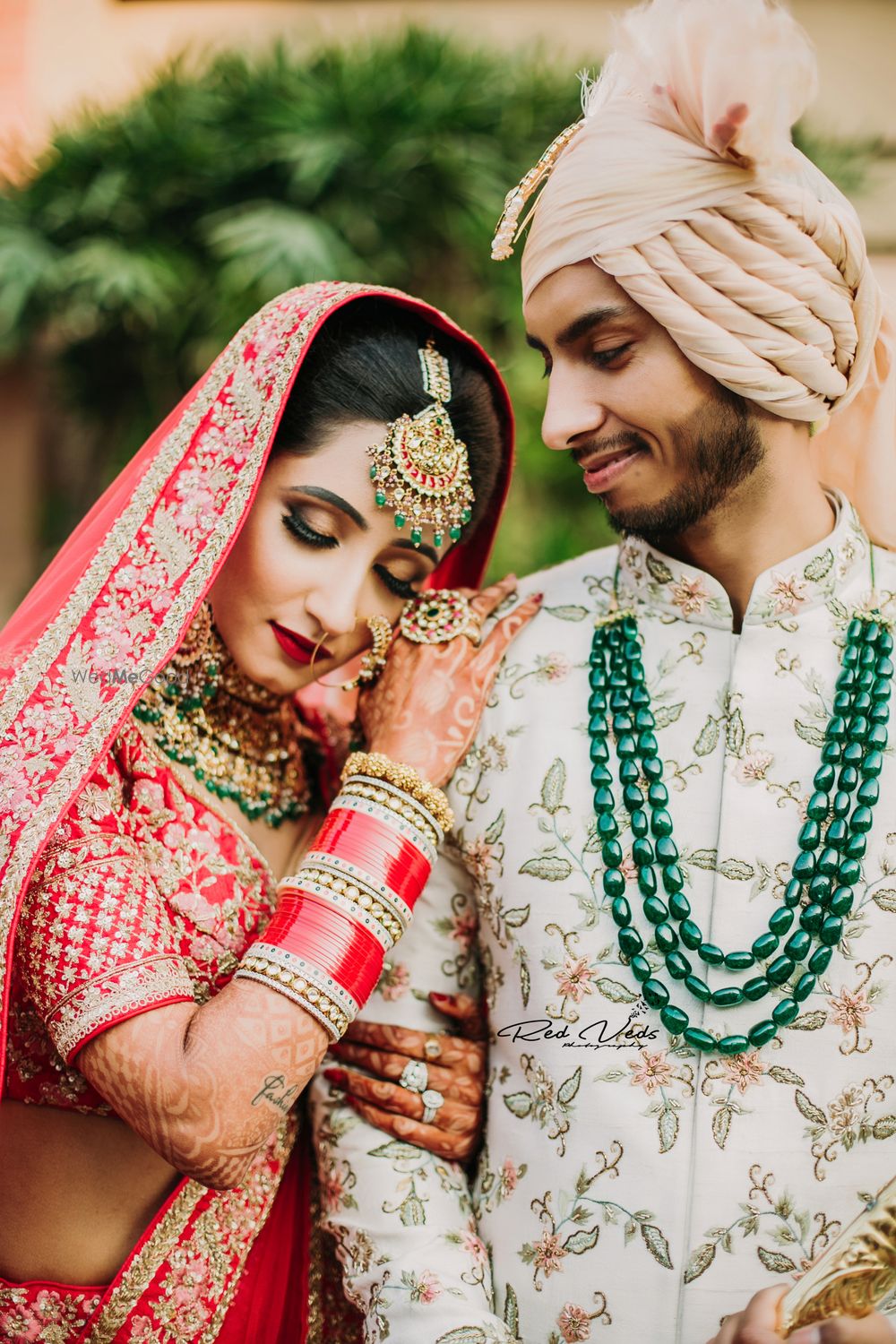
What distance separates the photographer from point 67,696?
148cm

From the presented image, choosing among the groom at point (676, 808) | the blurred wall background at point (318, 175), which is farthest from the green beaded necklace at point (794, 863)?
the blurred wall background at point (318, 175)

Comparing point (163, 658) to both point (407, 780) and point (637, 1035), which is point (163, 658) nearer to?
point (407, 780)

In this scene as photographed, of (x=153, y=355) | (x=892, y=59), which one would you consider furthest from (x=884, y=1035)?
(x=892, y=59)

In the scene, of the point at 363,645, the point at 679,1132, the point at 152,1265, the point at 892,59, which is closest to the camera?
the point at 679,1132

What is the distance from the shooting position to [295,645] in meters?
1.68

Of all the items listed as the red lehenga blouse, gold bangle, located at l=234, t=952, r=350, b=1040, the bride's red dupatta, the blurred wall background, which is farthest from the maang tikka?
the blurred wall background

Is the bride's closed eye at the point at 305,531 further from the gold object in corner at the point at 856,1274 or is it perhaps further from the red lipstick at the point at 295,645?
the gold object in corner at the point at 856,1274

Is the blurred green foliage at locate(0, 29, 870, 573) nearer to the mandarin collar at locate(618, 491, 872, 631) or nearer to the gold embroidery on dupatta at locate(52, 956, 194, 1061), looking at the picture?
the mandarin collar at locate(618, 491, 872, 631)

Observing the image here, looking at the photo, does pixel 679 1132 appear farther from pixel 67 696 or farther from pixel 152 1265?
pixel 67 696

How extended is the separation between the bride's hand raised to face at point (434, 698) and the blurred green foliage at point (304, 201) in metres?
1.98

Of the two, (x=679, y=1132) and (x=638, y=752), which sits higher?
(x=638, y=752)

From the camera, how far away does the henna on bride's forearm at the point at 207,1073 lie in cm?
134

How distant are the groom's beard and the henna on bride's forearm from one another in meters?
0.79

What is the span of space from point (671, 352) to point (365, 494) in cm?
45
